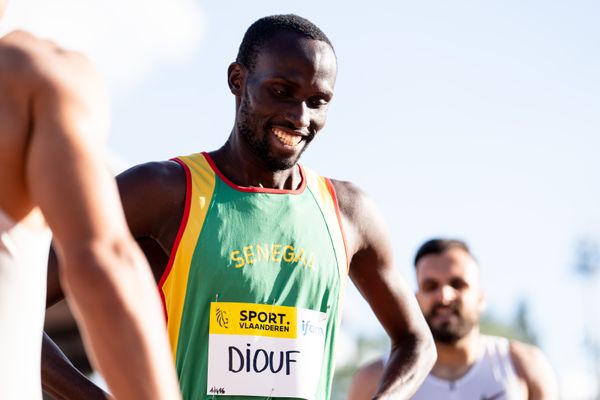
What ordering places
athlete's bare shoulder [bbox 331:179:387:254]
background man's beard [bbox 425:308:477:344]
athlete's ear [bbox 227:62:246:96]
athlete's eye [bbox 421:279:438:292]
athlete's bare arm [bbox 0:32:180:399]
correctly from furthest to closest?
athlete's eye [bbox 421:279:438:292] < background man's beard [bbox 425:308:477:344] < athlete's ear [bbox 227:62:246:96] < athlete's bare shoulder [bbox 331:179:387:254] < athlete's bare arm [bbox 0:32:180:399]

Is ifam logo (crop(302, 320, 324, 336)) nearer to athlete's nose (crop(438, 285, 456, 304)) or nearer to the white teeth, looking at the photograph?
the white teeth

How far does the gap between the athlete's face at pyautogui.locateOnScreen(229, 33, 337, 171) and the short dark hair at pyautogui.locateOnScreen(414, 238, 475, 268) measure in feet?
10.4

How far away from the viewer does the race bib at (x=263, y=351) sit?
3.77 m

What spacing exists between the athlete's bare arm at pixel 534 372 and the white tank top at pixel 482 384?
5 cm

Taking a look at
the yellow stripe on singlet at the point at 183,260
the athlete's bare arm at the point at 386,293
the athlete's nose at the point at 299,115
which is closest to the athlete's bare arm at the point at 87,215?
the yellow stripe on singlet at the point at 183,260

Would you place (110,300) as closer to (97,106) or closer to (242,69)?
(97,106)

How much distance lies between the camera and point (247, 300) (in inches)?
149

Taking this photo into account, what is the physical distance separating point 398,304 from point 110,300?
2.55 m

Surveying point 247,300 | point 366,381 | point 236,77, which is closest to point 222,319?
point 247,300

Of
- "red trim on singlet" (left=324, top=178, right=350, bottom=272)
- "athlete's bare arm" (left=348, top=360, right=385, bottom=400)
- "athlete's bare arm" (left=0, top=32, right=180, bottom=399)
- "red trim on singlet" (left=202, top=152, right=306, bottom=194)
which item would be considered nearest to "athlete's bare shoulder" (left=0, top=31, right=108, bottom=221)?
"athlete's bare arm" (left=0, top=32, right=180, bottom=399)

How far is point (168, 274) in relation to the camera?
12.4 ft

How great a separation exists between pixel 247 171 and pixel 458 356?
3.21 m

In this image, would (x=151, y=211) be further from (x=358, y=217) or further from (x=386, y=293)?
(x=386, y=293)

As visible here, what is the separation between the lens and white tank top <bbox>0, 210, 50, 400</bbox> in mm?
2104
